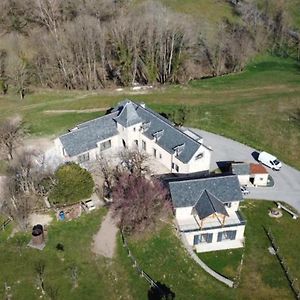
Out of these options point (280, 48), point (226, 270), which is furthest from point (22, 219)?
point (280, 48)

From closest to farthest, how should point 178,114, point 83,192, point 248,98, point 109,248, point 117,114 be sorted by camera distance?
point 109,248 → point 83,192 → point 117,114 → point 178,114 → point 248,98

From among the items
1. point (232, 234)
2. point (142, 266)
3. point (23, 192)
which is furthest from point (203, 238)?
point (23, 192)

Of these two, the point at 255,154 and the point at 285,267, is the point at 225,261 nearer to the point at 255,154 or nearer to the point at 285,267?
the point at 285,267

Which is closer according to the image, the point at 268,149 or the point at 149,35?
the point at 268,149

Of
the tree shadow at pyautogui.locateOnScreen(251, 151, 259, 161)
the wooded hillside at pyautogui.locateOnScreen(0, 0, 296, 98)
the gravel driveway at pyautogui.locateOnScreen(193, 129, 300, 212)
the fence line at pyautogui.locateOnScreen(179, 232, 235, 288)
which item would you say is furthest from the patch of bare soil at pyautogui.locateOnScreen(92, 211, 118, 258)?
the wooded hillside at pyautogui.locateOnScreen(0, 0, 296, 98)

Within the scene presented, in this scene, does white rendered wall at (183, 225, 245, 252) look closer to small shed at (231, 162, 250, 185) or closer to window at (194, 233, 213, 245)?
window at (194, 233, 213, 245)

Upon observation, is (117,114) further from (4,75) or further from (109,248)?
(4,75)
